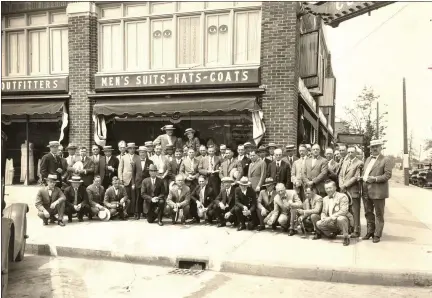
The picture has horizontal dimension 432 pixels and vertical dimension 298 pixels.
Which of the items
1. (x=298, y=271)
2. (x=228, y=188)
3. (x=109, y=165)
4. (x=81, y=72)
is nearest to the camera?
(x=298, y=271)

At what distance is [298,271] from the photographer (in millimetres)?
5660

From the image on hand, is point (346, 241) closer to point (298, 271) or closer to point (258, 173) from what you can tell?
point (298, 271)

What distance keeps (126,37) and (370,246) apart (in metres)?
8.43

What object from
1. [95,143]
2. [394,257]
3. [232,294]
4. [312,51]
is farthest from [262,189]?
[95,143]

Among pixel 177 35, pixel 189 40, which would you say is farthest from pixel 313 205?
pixel 177 35

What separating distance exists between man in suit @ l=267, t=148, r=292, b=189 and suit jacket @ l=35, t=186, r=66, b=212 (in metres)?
4.25

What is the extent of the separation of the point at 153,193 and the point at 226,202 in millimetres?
1569

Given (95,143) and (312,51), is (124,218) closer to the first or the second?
(95,143)

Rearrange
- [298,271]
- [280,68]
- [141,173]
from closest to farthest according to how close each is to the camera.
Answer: [298,271], [141,173], [280,68]

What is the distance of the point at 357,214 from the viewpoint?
24.5 ft

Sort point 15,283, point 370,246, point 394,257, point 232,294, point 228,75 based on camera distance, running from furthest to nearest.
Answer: point 228,75 → point 370,246 → point 394,257 → point 15,283 → point 232,294

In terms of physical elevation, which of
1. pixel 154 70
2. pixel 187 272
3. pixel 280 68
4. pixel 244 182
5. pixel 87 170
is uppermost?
pixel 154 70

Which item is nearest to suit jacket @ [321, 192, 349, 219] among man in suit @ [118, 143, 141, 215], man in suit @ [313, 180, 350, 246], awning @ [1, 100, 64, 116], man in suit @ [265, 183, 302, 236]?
man in suit @ [313, 180, 350, 246]

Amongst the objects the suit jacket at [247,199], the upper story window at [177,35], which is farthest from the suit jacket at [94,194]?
the upper story window at [177,35]
